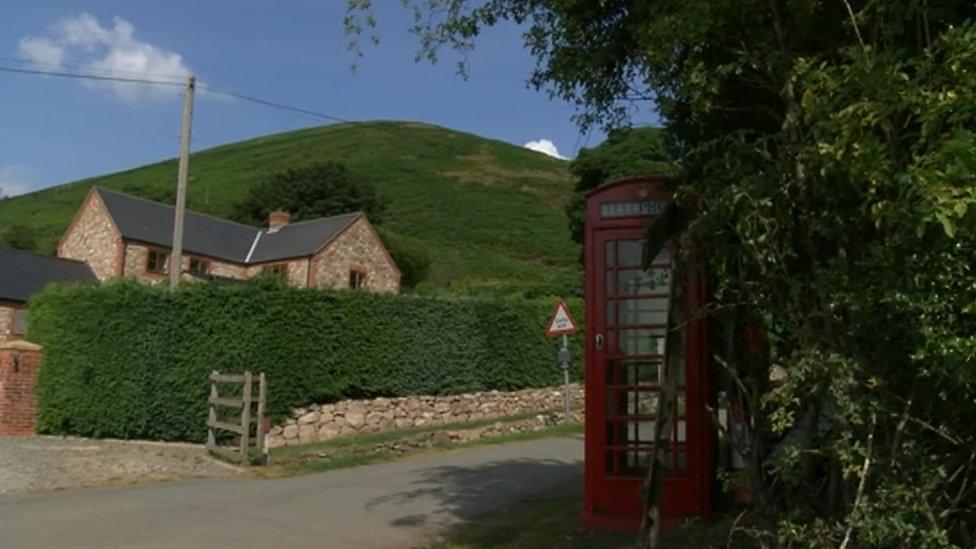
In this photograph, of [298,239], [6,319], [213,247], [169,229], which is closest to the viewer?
[6,319]

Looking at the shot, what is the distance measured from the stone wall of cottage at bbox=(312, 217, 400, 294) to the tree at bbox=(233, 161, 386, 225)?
27.6 meters

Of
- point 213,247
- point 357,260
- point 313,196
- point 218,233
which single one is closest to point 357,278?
point 357,260

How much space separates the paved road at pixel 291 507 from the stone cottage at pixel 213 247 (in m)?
31.5

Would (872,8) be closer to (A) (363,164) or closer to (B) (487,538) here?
(B) (487,538)

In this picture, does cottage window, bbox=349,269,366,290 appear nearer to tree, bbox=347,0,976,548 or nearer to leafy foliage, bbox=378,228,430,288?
leafy foliage, bbox=378,228,430,288

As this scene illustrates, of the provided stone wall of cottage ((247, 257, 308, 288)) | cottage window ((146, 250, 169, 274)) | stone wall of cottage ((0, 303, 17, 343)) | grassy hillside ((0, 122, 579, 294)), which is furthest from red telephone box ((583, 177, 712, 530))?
cottage window ((146, 250, 169, 274))

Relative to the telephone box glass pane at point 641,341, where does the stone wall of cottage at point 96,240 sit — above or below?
above

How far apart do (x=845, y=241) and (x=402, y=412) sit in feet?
57.3

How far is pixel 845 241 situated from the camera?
5.22 m

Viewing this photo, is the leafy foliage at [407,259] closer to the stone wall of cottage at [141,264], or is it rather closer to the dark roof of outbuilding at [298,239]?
the dark roof of outbuilding at [298,239]

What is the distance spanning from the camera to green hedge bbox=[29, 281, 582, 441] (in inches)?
756

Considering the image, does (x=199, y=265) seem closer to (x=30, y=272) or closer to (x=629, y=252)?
(x=30, y=272)

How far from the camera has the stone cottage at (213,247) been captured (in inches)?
1831

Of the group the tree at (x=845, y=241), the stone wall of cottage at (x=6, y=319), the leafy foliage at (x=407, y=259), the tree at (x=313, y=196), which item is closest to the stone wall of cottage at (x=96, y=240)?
the stone wall of cottage at (x=6, y=319)
